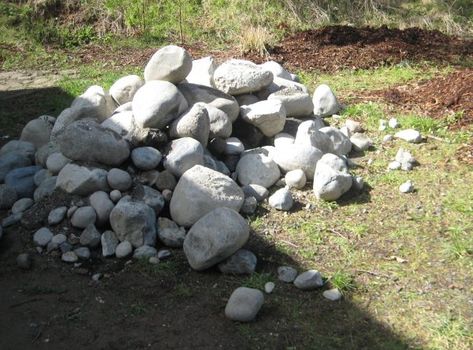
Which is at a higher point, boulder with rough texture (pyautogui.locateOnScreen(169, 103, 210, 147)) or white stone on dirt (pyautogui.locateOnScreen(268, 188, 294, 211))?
boulder with rough texture (pyautogui.locateOnScreen(169, 103, 210, 147))

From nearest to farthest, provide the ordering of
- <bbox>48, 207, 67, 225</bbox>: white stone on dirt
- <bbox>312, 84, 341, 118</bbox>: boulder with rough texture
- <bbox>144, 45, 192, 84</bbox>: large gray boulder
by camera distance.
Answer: <bbox>48, 207, 67, 225</bbox>: white stone on dirt
<bbox>144, 45, 192, 84</bbox>: large gray boulder
<bbox>312, 84, 341, 118</bbox>: boulder with rough texture

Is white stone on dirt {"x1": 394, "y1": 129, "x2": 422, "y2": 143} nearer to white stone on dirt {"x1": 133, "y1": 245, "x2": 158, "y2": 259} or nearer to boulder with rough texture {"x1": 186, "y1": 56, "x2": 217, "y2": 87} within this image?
boulder with rough texture {"x1": 186, "y1": 56, "x2": 217, "y2": 87}

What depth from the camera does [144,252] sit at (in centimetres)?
478

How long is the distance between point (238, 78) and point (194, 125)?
1170 mm

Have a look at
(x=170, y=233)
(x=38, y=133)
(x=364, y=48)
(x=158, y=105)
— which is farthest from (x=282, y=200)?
(x=364, y=48)

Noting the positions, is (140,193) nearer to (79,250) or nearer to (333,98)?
(79,250)

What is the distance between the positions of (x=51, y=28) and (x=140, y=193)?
24.9 feet

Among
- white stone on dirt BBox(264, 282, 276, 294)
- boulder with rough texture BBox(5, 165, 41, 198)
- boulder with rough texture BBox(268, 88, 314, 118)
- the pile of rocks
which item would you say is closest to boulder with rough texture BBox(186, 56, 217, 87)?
the pile of rocks

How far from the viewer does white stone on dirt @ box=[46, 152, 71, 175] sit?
5598mm

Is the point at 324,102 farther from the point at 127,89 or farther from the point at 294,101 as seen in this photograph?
the point at 127,89

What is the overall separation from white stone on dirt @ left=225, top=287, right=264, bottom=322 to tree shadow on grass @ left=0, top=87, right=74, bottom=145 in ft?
14.4

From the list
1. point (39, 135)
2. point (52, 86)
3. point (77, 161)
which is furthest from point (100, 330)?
point (52, 86)

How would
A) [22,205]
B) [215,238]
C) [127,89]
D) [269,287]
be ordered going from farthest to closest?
[127,89]
[22,205]
[215,238]
[269,287]

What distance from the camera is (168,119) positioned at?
5.66 meters
